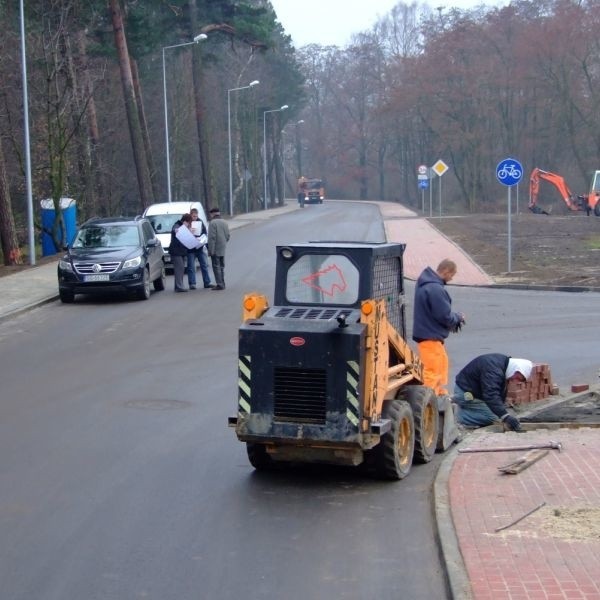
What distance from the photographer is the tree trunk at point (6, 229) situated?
29.8m

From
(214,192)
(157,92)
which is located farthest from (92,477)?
(157,92)

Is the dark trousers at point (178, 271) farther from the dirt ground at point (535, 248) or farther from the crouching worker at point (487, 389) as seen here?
the crouching worker at point (487, 389)

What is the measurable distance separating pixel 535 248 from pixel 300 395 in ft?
90.3

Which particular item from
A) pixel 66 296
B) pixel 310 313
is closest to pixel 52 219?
pixel 66 296

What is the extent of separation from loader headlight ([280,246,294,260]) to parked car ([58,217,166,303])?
44.0 ft

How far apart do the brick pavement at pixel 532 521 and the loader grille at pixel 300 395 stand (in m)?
1.25

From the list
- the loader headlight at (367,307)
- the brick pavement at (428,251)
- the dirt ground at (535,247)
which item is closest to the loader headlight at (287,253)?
the loader headlight at (367,307)

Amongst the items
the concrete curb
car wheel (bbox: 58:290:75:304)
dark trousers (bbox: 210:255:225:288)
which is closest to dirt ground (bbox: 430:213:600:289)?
dark trousers (bbox: 210:255:225:288)

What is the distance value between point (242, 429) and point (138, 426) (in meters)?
2.70

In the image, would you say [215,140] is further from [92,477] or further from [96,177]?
[92,477]

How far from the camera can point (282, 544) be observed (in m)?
7.06

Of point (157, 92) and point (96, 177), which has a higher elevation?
point (157, 92)

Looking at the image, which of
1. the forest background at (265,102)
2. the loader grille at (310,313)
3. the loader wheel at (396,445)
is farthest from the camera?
the forest background at (265,102)

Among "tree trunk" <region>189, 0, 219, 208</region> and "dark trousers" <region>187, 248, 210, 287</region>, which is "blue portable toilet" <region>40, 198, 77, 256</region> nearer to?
"dark trousers" <region>187, 248, 210, 287</region>
